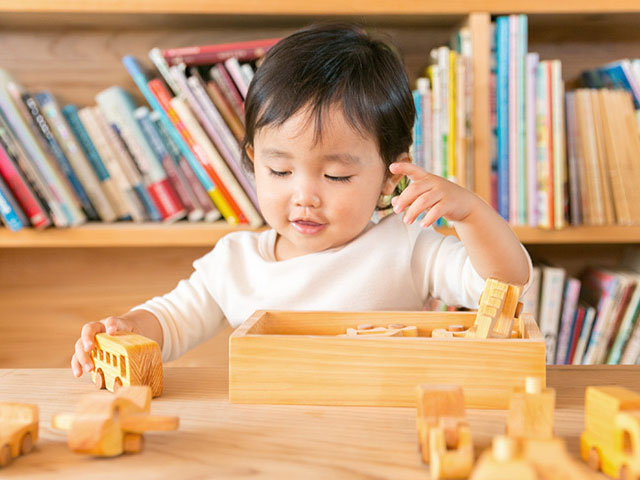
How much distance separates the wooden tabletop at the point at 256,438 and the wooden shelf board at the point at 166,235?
800mm

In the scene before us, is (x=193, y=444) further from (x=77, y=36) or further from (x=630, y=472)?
(x=77, y=36)

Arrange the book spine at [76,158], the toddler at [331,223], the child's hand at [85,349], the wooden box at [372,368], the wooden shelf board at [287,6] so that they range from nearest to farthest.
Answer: the wooden box at [372,368] < the child's hand at [85,349] < the toddler at [331,223] < the wooden shelf board at [287,6] < the book spine at [76,158]

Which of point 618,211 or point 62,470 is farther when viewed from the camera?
point 618,211

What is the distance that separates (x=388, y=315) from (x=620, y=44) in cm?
135

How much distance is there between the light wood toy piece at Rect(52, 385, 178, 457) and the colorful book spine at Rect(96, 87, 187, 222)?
43.0 inches

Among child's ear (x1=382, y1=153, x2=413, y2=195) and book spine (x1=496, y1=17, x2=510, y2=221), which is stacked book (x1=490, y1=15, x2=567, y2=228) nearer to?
book spine (x1=496, y1=17, x2=510, y2=221)

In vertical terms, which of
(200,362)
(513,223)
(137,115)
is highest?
(137,115)

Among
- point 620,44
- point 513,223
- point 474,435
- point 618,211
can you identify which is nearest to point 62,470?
point 474,435

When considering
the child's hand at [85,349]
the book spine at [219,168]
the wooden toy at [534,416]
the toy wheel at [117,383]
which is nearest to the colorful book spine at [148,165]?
the book spine at [219,168]

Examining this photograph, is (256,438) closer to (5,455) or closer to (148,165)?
(5,455)

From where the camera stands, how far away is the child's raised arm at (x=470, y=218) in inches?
31.1

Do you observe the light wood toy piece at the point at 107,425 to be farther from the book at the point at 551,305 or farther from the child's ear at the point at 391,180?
A: the book at the point at 551,305

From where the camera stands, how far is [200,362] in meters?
1.87

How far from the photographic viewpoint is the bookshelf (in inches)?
58.5
